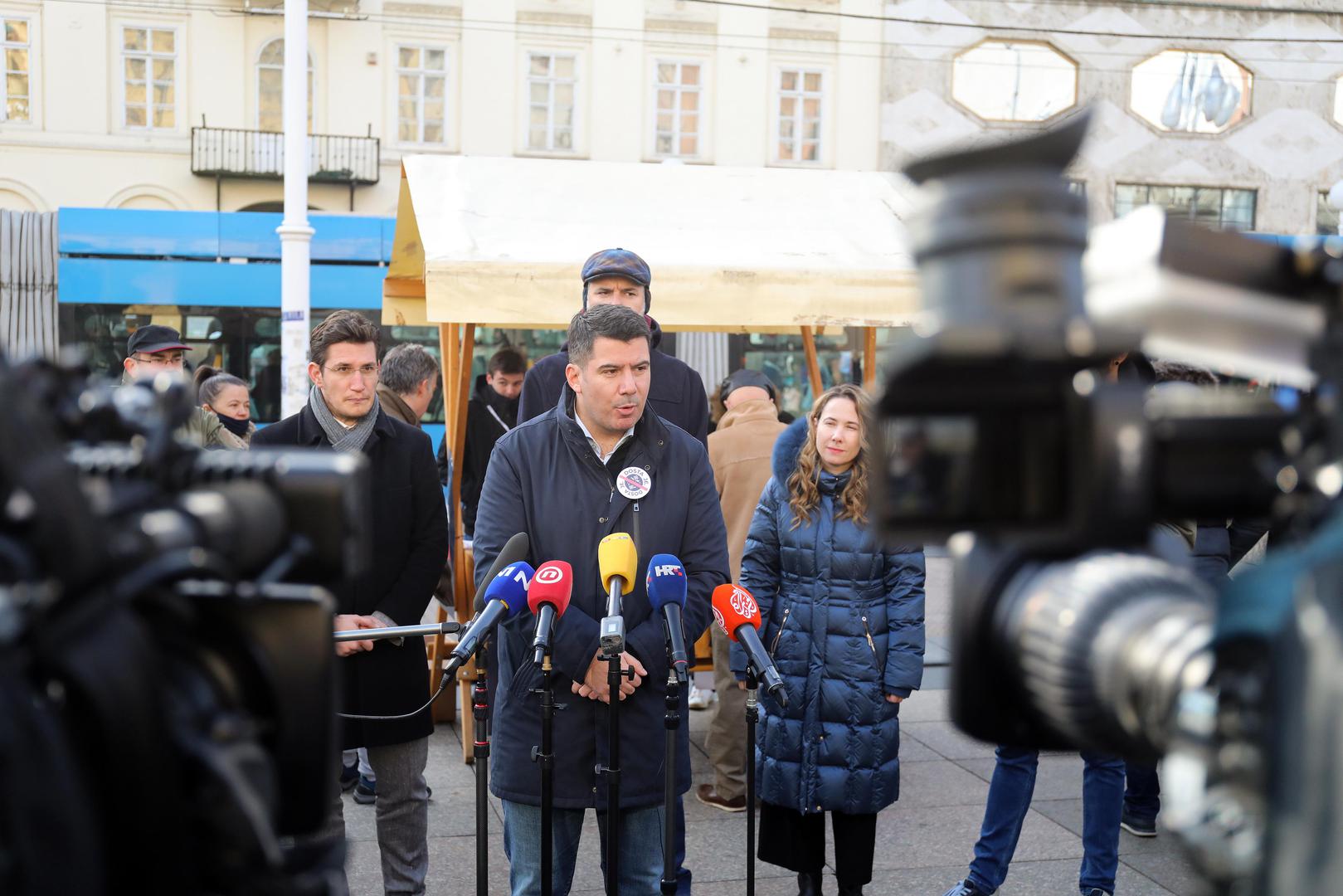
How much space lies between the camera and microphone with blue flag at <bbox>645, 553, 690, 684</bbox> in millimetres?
3371

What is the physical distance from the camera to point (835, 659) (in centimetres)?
455

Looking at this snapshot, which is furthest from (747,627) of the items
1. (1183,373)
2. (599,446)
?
(1183,373)

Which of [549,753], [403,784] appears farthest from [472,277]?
[549,753]

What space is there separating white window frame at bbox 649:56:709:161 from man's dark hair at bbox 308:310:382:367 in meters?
23.0

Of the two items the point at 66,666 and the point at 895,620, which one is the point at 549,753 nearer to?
the point at 895,620

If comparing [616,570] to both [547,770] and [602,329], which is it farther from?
[602,329]

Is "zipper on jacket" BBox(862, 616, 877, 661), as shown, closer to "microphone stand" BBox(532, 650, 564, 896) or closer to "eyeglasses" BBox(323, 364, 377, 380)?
"microphone stand" BBox(532, 650, 564, 896)

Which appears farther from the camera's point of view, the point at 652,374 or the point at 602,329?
the point at 652,374

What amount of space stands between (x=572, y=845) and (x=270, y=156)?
79.2 feet

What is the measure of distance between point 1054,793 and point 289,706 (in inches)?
216

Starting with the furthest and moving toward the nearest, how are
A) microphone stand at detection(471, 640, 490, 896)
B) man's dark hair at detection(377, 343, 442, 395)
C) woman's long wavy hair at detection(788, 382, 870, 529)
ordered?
man's dark hair at detection(377, 343, 442, 395), woman's long wavy hair at detection(788, 382, 870, 529), microphone stand at detection(471, 640, 490, 896)

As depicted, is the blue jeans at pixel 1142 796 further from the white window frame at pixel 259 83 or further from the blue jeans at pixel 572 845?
the white window frame at pixel 259 83

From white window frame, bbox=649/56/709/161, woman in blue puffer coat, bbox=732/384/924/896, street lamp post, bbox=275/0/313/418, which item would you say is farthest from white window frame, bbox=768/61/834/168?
woman in blue puffer coat, bbox=732/384/924/896

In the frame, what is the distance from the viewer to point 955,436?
1.17 meters
